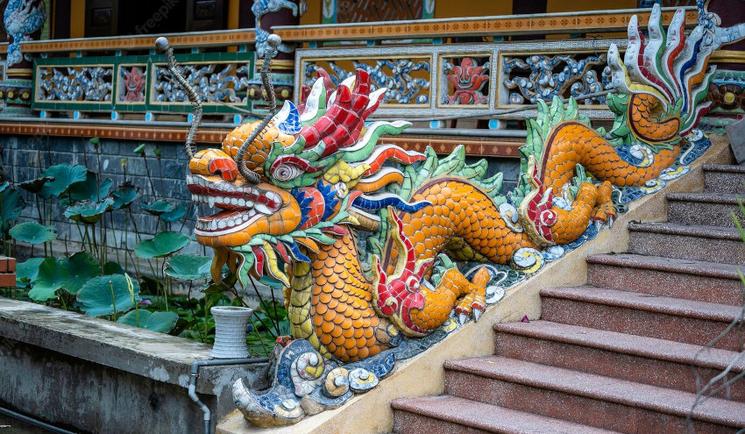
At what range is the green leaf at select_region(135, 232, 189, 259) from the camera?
7.54 metres

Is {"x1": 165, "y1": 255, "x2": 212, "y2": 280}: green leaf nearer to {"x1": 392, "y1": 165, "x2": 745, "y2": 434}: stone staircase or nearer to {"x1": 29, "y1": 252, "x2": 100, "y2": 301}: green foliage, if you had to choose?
{"x1": 29, "y1": 252, "x2": 100, "y2": 301}: green foliage

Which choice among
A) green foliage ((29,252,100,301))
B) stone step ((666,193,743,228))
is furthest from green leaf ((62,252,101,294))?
stone step ((666,193,743,228))

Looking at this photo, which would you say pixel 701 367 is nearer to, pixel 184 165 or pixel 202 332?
pixel 202 332

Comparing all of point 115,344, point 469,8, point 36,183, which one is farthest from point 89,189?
point 469,8

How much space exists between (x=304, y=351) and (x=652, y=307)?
1658 millimetres

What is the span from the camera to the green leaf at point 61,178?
9055 millimetres

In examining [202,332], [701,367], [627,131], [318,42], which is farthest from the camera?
[318,42]

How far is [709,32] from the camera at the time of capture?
6625 millimetres

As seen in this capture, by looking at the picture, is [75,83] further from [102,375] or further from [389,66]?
[102,375]

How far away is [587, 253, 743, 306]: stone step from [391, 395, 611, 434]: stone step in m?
1.11

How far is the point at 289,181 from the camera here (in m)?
5.09

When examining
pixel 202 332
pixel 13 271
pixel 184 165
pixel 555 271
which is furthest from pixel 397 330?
pixel 184 165

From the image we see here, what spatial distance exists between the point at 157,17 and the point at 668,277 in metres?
10.0

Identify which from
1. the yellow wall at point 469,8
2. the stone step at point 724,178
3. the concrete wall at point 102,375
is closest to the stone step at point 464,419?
the concrete wall at point 102,375
